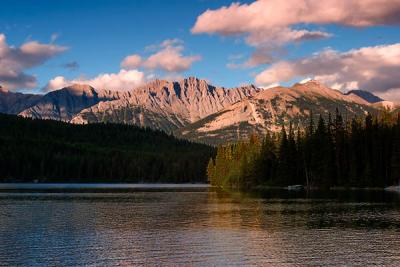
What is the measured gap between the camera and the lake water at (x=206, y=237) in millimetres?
48531

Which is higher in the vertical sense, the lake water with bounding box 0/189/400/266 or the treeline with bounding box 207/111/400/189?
the treeline with bounding box 207/111/400/189

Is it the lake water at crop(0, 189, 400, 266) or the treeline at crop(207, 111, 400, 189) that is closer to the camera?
the lake water at crop(0, 189, 400, 266)

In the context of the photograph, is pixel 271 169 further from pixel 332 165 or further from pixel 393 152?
pixel 393 152

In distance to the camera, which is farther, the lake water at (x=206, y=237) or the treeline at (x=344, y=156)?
the treeline at (x=344, y=156)

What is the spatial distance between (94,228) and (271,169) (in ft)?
410

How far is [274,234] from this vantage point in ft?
210

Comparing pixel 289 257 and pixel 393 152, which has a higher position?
pixel 393 152

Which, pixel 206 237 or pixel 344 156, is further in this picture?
pixel 344 156

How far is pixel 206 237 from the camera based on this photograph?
202ft

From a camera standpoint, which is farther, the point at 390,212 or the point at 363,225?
the point at 390,212

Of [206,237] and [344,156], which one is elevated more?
[344,156]

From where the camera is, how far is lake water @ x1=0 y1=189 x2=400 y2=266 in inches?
1911

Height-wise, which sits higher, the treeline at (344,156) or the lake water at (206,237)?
the treeline at (344,156)

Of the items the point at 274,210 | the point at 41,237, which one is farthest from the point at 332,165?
the point at 41,237
